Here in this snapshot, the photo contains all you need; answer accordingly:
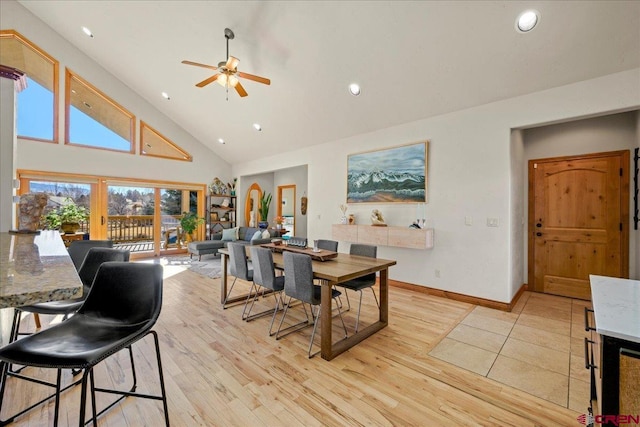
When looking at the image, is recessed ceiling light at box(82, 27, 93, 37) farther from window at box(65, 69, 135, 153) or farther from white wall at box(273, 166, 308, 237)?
white wall at box(273, 166, 308, 237)

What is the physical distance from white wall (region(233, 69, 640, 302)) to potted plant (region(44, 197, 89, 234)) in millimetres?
6462

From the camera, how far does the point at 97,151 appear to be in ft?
20.4

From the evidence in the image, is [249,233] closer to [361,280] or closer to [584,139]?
[361,280]

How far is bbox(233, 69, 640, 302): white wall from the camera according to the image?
3004 millimetres

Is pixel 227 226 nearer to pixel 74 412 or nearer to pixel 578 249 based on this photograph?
pixel 74 412

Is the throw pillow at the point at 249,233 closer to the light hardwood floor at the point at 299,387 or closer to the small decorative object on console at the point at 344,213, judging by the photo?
the small decorative object on console at the point at 344,213

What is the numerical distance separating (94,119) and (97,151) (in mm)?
735

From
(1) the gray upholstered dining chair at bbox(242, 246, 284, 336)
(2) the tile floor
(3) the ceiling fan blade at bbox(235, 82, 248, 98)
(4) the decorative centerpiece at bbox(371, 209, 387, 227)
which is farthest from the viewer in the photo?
(4) the decorative centerpiece at bbox(371, 209, 387, 227)

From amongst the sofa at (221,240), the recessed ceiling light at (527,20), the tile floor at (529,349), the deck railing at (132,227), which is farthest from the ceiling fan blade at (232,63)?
the deck railing at (132,227)

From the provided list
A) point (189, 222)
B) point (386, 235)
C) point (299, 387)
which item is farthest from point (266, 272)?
point (189, 222)

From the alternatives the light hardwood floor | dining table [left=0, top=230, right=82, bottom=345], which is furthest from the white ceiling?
dining table [left=0, top=230, right=82, bottom=345]

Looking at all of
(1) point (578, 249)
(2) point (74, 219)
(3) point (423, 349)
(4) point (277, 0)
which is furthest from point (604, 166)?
(2) point (74, 219)

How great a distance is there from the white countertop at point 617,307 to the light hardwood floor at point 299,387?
91 centimetres

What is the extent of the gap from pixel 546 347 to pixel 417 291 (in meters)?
1.83
